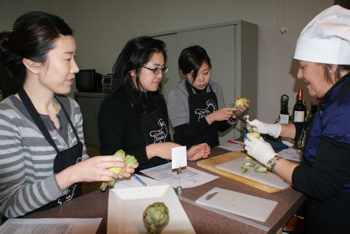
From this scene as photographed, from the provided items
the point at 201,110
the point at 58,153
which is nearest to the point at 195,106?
the point at 201,110

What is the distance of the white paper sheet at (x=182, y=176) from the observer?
4.73 ft

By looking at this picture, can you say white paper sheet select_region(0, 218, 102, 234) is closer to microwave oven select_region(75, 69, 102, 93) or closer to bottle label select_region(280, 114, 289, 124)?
bottle label select_region(280, 114, 289, 124)

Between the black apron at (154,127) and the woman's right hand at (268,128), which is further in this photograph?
the woman's right hand at (268,128)

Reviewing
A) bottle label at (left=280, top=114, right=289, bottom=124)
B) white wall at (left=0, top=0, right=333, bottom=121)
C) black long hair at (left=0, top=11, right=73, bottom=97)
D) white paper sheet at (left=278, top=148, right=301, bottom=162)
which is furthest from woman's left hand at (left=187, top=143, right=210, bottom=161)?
white wall at (left=0, top=0, right=333, bottom=121)

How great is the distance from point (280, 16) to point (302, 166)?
3115 millimetres

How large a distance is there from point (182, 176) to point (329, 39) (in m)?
1.12

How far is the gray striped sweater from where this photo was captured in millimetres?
1101

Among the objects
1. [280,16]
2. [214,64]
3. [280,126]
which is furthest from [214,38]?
[280,126]

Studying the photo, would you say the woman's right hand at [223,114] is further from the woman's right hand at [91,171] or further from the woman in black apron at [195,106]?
the woman's right hand at [91,171]

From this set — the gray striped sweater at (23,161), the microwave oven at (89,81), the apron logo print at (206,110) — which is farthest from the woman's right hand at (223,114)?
the microwave oven at (89,81)

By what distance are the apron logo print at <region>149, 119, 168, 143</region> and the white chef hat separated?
103 centimetres

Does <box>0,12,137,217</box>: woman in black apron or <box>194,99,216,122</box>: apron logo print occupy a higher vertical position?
<box>0,12,137,217</box>: woman in black apron

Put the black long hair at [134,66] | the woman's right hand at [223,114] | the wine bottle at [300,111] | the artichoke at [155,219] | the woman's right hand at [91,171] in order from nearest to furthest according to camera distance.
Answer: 1. the artichoke at [155,219]
2. the woman's right hand at [91,171]
3. the black long hair at [134,66]
4. the woman's right hand at [223,114]
5. the wine bottle at [300,111]

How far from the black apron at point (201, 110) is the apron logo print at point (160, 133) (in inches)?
18.1
